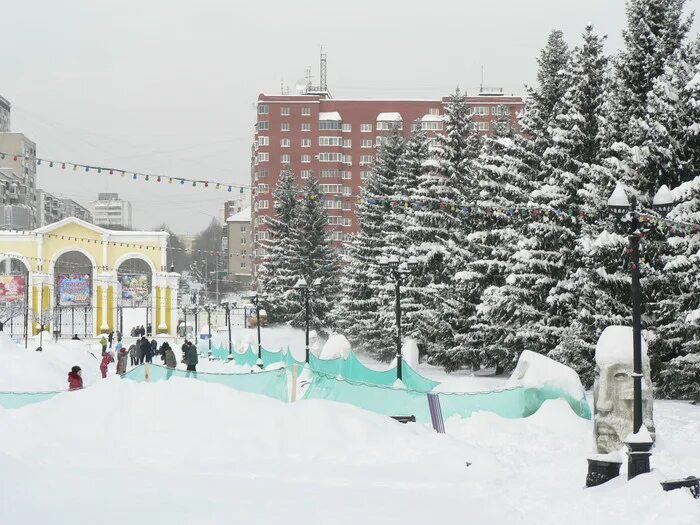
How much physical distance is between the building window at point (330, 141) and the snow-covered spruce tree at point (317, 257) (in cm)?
5265

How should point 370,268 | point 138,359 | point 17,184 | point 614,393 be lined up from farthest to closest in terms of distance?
point 17,184 < point 370,268 < point 138,359 < point 614,393

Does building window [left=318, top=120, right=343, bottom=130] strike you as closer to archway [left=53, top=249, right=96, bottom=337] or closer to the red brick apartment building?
the red brick apartment building

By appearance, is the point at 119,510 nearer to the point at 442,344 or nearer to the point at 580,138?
the point at 580,138

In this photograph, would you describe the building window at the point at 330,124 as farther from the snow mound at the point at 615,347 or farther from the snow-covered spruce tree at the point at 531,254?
the snow mound at the point at 615,347

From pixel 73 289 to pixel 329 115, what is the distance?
147 feet

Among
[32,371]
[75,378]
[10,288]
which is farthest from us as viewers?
[10,288]

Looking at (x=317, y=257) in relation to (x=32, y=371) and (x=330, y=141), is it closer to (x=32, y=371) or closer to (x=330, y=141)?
(x=32, y=371)

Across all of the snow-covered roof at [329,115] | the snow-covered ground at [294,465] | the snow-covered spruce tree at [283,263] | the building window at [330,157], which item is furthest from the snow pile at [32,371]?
the snow-covered roof at [329,115]

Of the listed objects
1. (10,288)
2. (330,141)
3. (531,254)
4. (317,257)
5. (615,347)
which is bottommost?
(615,347)

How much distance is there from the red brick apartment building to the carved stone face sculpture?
98.1m

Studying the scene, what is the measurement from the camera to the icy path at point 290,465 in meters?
12.6

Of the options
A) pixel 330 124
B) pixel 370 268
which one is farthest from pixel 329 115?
pixel 370 268

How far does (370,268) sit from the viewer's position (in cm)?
5328

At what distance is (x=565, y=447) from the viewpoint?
19562 millimetres
